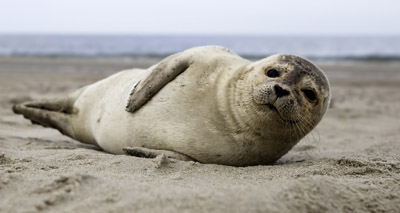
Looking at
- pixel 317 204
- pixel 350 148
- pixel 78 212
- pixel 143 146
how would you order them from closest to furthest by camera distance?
pixel 78 212 < pixel 317 204 < pixel 143 146 < pixel 350 148

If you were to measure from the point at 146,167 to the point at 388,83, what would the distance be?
1183 centimetres

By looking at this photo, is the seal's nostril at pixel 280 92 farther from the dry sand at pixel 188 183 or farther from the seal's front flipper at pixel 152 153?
the seal's front flipper at pixel 152 153

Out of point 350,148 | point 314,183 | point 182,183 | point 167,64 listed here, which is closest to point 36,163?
point 182,183

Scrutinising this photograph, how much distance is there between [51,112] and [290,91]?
8.63 feet

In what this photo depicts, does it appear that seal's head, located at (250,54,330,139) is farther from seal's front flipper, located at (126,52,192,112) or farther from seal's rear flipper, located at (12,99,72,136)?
seal's rear flipper, located at (12,99,72,136)

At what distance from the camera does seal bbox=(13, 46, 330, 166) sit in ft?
10.2

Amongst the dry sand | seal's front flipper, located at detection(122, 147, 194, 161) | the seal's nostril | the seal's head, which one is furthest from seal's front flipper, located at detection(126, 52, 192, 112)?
the seal's nostril

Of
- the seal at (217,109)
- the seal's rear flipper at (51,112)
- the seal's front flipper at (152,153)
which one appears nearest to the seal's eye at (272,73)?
the seal at (217,109)

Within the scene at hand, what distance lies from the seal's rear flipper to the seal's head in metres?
2.12

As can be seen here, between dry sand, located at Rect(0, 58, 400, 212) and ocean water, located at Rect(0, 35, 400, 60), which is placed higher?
dry sand, located at Rect(0, 58, 400, 212)

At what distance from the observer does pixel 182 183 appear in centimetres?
250

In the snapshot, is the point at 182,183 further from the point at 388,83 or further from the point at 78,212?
the point at 388,83

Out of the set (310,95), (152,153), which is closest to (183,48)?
(152,153)

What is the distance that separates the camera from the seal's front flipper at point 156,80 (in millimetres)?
3566
